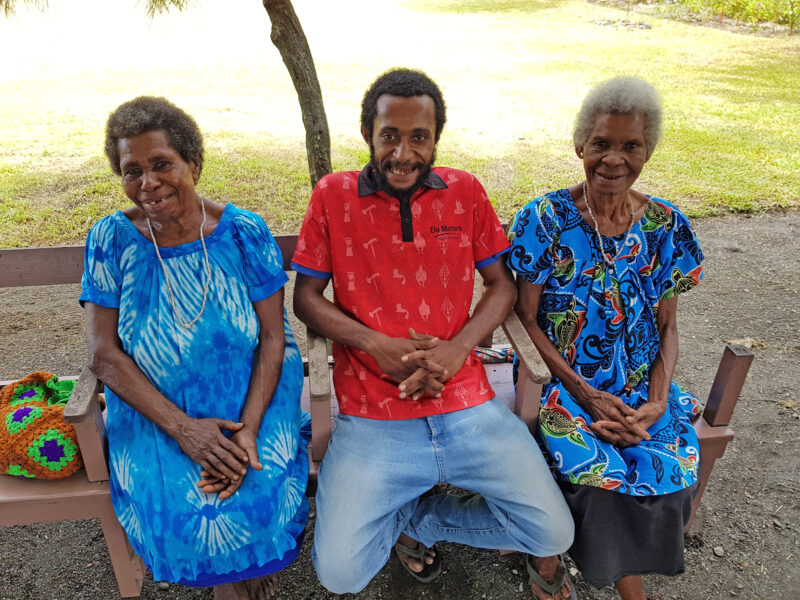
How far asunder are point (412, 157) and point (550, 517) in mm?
1376

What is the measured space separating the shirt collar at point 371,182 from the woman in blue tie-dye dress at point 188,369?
0.41 m

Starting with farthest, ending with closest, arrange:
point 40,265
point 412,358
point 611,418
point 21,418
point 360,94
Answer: point 360,94 < point 40,265 < point 611,418 < point 412,358 < point 21,418

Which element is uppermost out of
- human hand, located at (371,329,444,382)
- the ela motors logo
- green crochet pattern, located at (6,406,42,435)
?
the ela motors logo

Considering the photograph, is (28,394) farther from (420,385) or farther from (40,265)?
(420,385)

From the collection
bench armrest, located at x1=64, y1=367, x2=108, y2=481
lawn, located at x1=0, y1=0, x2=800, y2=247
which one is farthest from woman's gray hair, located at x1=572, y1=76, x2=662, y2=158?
lawn, located at x1=0, y1=0, x2=800, y2=247

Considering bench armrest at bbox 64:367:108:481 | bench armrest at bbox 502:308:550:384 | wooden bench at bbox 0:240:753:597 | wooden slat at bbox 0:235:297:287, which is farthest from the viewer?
wooden slat at bbox 0:235:297:287

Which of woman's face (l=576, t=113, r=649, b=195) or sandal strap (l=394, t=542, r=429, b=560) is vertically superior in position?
woman's face (l=576, t=113, r=649, b=195)

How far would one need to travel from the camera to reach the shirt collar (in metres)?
2.27

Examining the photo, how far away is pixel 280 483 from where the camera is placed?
2051 millimetres

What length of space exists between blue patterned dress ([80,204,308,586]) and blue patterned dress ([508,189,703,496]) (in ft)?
3.27

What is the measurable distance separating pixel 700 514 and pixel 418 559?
1.32m

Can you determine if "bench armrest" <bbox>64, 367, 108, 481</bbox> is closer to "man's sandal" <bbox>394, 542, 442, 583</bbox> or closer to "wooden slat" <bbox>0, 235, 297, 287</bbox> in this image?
"wooden slat" <bbox>0, 235, 297, 287</bbox>

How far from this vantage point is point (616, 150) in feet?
7.43

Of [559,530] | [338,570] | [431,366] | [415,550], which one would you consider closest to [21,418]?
[338,570]
